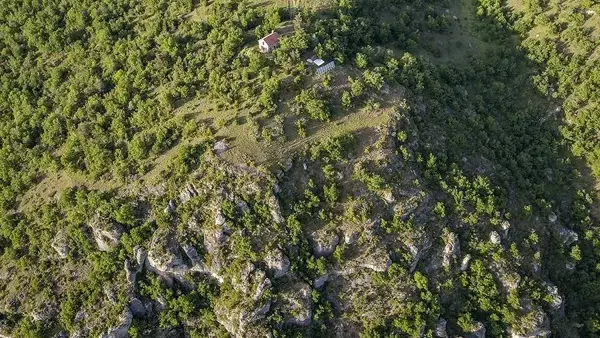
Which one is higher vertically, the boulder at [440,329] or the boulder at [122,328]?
the boulder at [122,328]

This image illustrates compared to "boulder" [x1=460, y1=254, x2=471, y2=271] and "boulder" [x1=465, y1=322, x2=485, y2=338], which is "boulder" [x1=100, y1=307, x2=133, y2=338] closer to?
"boulder" [x1=460, y1=254, x2=471, y2=271]

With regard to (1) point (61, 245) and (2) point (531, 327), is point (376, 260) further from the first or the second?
(1) point (61, 245)

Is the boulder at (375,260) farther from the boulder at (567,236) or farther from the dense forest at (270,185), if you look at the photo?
the boulder at (567,236)

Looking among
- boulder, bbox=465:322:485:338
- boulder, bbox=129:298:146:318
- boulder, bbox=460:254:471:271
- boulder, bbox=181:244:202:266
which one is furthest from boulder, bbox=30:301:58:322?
boulder, bbox=465:322:485:338

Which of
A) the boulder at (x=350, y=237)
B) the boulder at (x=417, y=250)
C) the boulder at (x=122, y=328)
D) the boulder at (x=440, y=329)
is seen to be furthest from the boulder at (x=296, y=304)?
the boulder at (x=122, y=328)

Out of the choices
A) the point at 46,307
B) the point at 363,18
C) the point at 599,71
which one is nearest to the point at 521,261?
the point at 599,71

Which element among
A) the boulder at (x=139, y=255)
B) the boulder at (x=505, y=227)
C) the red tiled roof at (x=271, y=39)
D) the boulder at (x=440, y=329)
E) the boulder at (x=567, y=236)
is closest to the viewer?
the boulder at (x=139, y=255)
